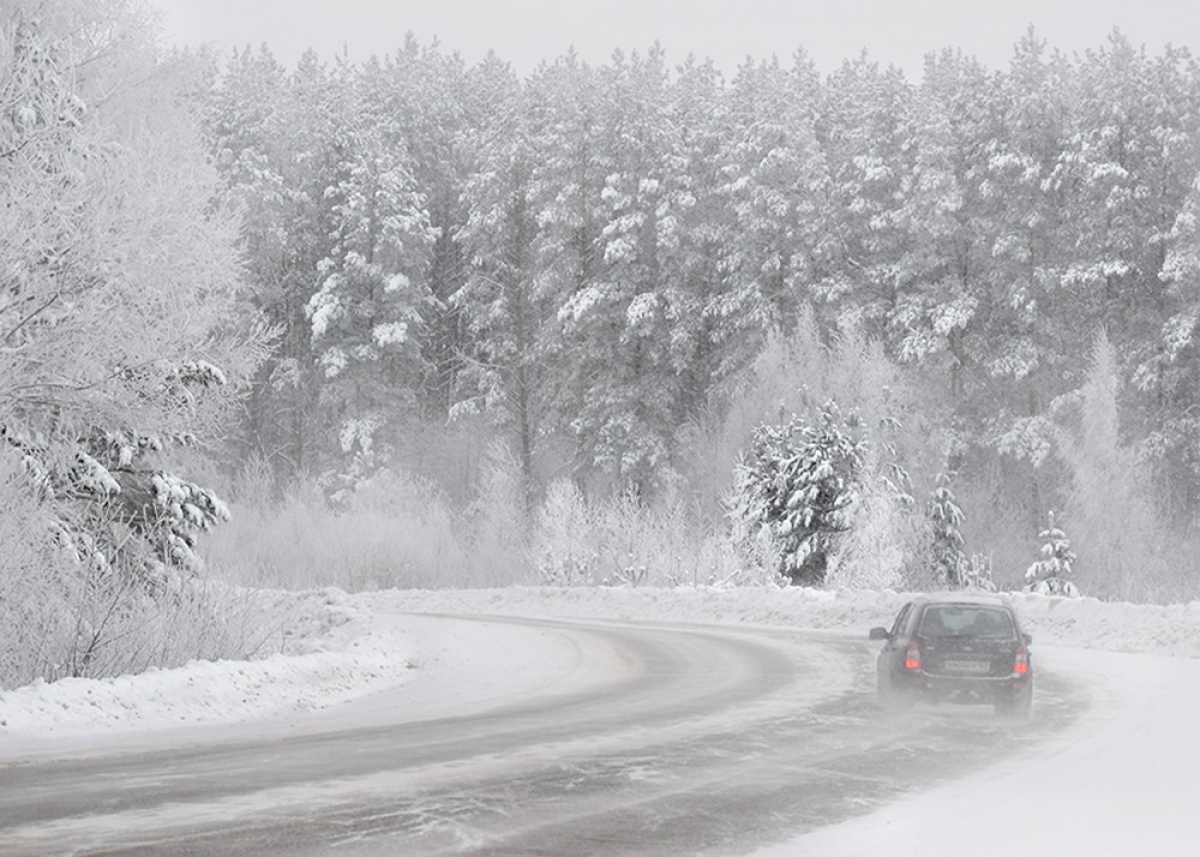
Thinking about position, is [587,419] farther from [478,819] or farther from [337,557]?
[478,819]

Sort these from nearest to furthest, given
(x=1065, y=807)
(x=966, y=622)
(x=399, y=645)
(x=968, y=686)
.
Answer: (x=1065, y=807), (x=968, y=686), (x=966, y=622), (x=399, y=645)

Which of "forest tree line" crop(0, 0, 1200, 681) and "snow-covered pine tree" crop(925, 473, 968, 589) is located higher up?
"forest tree line" crop(0, 0, 1200, 681)

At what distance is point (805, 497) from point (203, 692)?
30846mm

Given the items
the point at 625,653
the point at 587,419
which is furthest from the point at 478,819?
the point at 587,419

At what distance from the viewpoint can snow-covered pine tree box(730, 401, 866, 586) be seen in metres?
44.5

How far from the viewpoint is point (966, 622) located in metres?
17.1

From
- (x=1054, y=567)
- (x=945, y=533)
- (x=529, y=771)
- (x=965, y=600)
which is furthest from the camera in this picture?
(x=945, y=533)

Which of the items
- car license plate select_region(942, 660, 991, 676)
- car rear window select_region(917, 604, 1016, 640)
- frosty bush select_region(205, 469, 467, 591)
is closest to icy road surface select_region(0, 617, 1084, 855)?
car license plate select_region(942, 660, 991, 676)

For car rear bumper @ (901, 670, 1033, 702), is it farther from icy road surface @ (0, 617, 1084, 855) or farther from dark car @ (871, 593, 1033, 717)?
icy road surface @ (0, 617, 1084, 855)

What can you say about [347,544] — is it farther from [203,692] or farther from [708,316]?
[203,692]

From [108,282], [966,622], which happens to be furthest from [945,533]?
[108,282]

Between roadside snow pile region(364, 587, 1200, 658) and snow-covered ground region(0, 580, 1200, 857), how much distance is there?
0.24 ft

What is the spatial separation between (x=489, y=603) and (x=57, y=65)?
83.3ft

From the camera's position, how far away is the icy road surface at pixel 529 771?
356 inches
